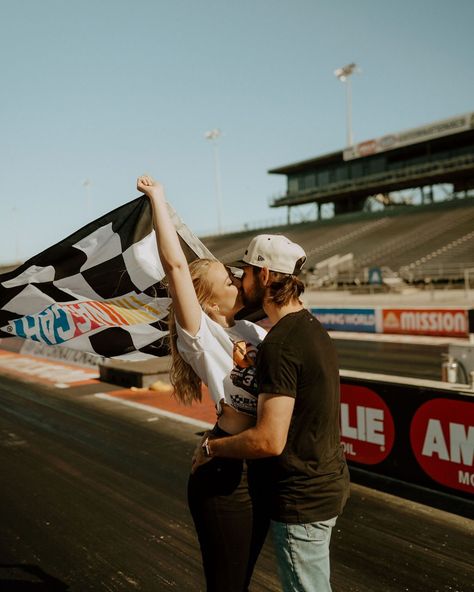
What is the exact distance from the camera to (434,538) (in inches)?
183

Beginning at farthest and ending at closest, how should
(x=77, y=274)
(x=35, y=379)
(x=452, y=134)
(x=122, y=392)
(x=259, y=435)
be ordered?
(x=452, y=134)
(x=35, y=379)
(x=122, y=392)
(x=77, y=274)
(x=259, y=435)

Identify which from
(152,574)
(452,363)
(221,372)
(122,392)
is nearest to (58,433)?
(122,392)

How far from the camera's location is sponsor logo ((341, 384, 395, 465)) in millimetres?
6043

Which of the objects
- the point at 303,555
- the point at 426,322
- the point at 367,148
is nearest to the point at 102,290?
the point at 303,555

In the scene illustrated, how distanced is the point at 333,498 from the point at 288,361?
1.93 feet

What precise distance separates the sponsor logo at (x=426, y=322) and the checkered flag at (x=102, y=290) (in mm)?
16517

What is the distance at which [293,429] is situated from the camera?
2.17 metres

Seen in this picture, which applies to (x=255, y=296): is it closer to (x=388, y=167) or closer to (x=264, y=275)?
(x=264, y=275)

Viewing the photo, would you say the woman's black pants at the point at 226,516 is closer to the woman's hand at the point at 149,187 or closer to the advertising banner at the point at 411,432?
the woman's hand at the point at 149,187

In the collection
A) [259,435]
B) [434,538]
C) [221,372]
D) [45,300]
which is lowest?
[434,538]

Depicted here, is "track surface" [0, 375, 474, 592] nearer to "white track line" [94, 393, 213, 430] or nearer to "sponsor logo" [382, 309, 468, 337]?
"white track line" [94, 393, 213, 430]

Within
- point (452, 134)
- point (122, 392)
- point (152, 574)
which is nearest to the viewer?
point (152, 574)

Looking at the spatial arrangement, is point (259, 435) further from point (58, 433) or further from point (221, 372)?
point (58, 433)

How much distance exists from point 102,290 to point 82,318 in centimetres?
33
